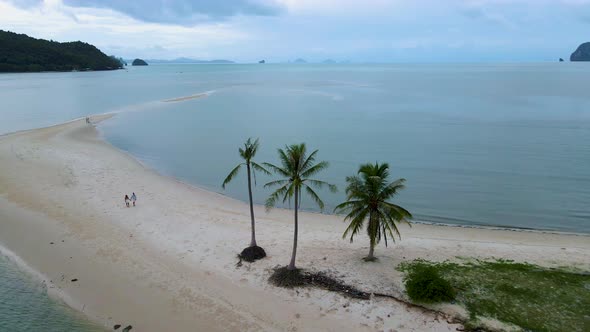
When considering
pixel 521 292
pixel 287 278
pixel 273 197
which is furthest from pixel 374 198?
pixel 521 292

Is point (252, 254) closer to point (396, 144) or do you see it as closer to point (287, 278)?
point (287, 278)

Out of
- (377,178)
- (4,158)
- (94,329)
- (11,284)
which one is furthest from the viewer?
(4,158)

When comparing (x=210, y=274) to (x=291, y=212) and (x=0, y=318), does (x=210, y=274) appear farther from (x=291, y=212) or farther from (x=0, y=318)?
(x=291, y=212)

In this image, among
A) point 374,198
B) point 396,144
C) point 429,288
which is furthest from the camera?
point 396,144

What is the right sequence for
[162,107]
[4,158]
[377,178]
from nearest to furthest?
1. [377,178]
2. [4,158]
3. [162,107]

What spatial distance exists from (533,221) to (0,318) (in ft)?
118

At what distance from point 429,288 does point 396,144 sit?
41690 millimetres

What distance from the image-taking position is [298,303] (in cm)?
1955

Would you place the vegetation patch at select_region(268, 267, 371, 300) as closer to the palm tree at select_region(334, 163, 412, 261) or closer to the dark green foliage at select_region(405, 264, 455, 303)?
the dark green foliage at select_region(405, 264, 455, 303)

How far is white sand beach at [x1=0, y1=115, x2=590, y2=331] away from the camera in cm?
1891

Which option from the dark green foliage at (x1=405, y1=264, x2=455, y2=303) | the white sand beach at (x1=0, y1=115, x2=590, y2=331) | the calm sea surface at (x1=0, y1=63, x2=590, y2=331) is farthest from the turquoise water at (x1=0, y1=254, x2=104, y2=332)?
the dark green foliage at (x1=405, y1=264, x2=455, y2=303)

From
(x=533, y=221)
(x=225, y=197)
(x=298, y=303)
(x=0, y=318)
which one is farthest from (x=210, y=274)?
(x=533, y=221)

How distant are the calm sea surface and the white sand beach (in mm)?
2409

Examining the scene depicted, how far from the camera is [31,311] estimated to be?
19938 mm
